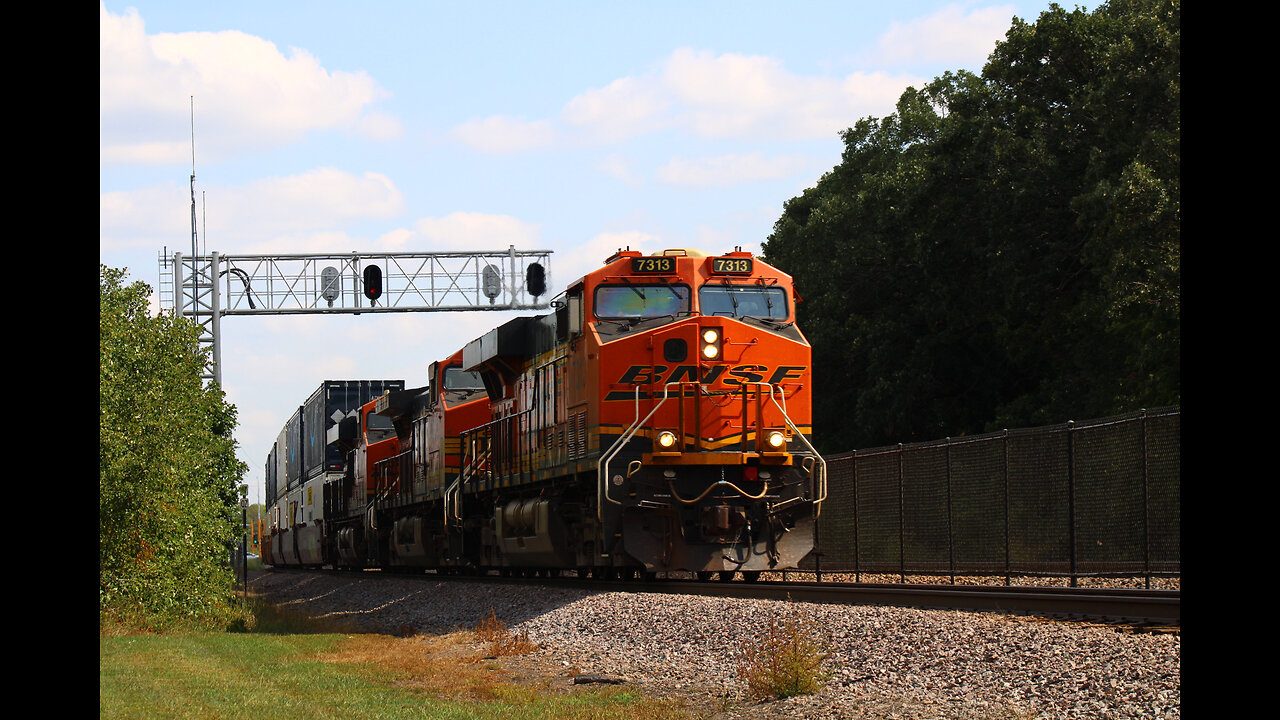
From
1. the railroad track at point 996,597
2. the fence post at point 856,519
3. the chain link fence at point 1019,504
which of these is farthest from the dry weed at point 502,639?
the fence post at point 856,519

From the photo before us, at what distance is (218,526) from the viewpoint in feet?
81.9

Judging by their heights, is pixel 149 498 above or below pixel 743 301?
below

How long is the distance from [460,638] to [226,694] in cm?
580

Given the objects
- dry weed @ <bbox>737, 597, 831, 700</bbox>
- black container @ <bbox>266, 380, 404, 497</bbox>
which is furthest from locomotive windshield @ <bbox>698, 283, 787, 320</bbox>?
black container @ <bbox>266, 380, 404, 497</bbox>

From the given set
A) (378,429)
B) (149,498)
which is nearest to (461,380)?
(149,498)

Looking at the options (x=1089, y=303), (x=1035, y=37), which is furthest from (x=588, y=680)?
(x=1035, y=37)

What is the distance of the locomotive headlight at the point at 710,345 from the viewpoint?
17.6 m

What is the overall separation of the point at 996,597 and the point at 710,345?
5.89 meters

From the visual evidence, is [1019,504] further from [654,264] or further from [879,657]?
[879,657]

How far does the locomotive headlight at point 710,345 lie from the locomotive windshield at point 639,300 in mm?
856

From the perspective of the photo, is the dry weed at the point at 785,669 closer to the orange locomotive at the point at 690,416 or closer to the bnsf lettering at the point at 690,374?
the orange locomotive at the point at 690,416

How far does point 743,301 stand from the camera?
18609 millimetres

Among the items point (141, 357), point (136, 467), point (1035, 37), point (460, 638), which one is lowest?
point (460, 638)
